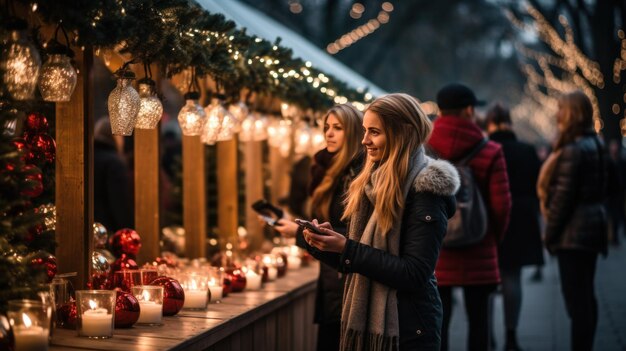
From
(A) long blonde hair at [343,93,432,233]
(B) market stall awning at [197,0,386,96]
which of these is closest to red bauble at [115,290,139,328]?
(A) long blonde hair at [343,93,432,233]

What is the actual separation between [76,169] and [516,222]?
5241 millimetres

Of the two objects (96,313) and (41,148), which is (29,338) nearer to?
(96,313)

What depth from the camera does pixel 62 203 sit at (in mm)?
5188

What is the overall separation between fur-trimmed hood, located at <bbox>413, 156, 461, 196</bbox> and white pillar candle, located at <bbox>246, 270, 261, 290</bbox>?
2.83 metres

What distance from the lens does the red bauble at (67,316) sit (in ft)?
16.1

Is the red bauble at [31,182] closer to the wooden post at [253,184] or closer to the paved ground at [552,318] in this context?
the wooden post at [253,184]

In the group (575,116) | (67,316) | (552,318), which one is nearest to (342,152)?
(67,316)

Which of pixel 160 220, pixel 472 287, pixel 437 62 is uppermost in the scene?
pixel 437 62

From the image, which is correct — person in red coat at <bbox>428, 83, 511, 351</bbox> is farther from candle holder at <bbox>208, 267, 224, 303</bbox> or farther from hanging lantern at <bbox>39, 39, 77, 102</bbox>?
hanging lantern at <bbox>39, 39, 77, 102</bbox>

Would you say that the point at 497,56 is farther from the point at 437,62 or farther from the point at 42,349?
the point at 42,349

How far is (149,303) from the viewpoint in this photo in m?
5.10

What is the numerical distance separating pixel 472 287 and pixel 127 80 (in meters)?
3.24

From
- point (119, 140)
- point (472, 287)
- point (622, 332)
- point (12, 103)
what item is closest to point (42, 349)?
point (12, 103)

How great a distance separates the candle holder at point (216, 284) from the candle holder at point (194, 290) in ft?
→ 1.10
